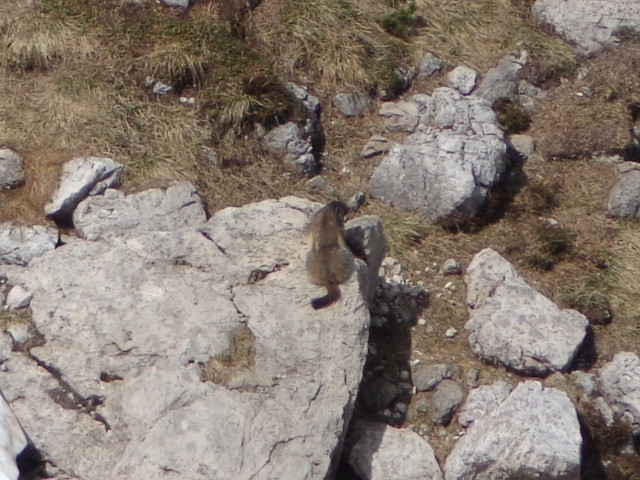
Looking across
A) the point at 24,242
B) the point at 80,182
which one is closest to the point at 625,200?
the point at 80,182

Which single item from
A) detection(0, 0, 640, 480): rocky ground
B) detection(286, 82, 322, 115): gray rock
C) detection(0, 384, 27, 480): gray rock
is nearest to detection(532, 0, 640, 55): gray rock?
detection(0, 0, 640, 480): rocky ground

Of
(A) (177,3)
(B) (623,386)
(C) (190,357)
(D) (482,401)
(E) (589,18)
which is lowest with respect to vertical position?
(D) (482,401)

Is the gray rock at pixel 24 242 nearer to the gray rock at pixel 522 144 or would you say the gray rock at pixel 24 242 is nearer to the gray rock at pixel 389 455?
the gray rock at pixel 389 455

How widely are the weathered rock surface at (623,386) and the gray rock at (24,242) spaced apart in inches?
190

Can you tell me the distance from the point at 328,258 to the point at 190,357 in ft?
4.15

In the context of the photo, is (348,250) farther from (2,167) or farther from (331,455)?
(2,167)

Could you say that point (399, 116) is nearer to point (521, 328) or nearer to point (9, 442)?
point (521, 328)

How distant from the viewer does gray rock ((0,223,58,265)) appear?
360 inches

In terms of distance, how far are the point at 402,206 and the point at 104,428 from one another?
4.21 metres

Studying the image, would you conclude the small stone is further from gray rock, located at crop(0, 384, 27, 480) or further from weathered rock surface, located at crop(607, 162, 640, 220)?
weathered rock surface, located at crop(607, 162, 640, 220)

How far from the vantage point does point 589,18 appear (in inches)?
498

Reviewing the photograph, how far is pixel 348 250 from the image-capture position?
27.3 feet

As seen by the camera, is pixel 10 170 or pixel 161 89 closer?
pixel 10 170

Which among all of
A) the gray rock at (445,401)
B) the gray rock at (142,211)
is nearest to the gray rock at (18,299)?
the gray rock at (142,211)
